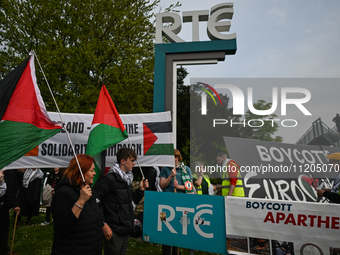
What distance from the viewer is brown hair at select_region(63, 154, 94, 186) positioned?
104 inches

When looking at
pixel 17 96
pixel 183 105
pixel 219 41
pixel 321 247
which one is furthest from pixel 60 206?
pixel 183 105

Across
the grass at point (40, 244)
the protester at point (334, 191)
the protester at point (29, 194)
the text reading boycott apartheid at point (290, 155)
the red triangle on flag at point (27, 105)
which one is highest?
the red triangle on flag at point (27, 105)

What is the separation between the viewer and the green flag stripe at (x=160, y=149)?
17.4 ft

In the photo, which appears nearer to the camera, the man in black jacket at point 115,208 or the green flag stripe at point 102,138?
the man in black jacket at point 115,208

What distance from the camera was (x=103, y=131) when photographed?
13.3 feet

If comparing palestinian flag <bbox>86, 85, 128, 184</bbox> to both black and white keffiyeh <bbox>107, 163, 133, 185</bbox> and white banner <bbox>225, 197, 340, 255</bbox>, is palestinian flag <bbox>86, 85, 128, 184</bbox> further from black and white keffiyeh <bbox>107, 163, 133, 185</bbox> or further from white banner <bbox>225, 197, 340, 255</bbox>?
white banner <bbox>225, 197, 340, 255</bbox>

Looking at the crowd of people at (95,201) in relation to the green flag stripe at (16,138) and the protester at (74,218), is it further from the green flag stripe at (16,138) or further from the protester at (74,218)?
the green flag stripe at (16,138)

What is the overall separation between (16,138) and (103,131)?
131 centimetres

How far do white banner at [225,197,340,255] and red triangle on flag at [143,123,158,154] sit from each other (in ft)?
7.41

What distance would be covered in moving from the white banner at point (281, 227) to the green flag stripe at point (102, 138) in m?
1.99

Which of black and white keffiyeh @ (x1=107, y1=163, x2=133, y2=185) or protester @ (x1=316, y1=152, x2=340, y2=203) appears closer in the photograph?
black and white keffiyeh @ (x1=107, y1=163, x2=133, y2=185)

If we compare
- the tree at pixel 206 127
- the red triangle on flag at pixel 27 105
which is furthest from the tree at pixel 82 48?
the tree at pixel 206 127

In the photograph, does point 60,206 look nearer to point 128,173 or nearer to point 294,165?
point 128,173

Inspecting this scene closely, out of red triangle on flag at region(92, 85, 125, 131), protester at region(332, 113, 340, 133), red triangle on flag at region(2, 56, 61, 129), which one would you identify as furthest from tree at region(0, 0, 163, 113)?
protester at region(332, 113, 340, 133)
